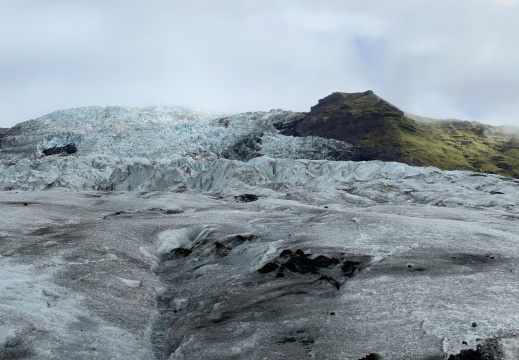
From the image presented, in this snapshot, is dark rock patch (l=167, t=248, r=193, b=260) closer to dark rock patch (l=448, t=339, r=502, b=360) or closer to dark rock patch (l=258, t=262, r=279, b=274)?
dark rock patch (l=258, t=262, r=279, b=274)

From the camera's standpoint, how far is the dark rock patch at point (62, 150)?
173 metres

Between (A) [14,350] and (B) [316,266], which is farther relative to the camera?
(B) [316,266]

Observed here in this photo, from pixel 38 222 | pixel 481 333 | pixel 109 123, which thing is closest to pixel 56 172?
pixel 109 123

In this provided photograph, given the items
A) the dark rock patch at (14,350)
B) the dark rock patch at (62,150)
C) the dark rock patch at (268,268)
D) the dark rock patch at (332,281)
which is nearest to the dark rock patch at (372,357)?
the dark rock patch at (332,281)

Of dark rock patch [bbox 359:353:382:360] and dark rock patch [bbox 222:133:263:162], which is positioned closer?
dark rock patch [bbox 359:353:382:360]

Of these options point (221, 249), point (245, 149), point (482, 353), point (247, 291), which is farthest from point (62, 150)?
point (482, 353)

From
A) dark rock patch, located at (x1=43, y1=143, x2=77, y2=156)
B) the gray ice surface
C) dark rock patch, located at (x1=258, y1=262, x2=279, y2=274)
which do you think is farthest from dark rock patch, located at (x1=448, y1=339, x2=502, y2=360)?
dark rock patch, located at (x1=43, y1=143, x2=77, y2=156)

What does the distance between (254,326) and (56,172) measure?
11342 cm

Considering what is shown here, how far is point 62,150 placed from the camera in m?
176

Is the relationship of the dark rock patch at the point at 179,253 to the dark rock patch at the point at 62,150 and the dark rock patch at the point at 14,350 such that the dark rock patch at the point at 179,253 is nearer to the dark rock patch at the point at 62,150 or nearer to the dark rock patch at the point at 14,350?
the dark rock patch at the point at 14,350

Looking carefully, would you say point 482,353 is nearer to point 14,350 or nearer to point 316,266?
point 316,266

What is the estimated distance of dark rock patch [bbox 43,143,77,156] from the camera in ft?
568

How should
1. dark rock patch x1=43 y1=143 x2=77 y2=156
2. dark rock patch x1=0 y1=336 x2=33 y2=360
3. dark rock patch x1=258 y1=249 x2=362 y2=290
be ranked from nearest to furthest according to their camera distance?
dark rock patch x1=0 y1=336 x2=33 y2=360, dark rock patch x1=258 y1=249 x2=362 y2=290, dark rock patch x1=43 y1=143 x2=77 y2=156

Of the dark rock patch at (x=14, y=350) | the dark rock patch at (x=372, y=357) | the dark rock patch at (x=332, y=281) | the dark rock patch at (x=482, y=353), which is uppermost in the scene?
the dark rock patch at (x=482, y=353)
